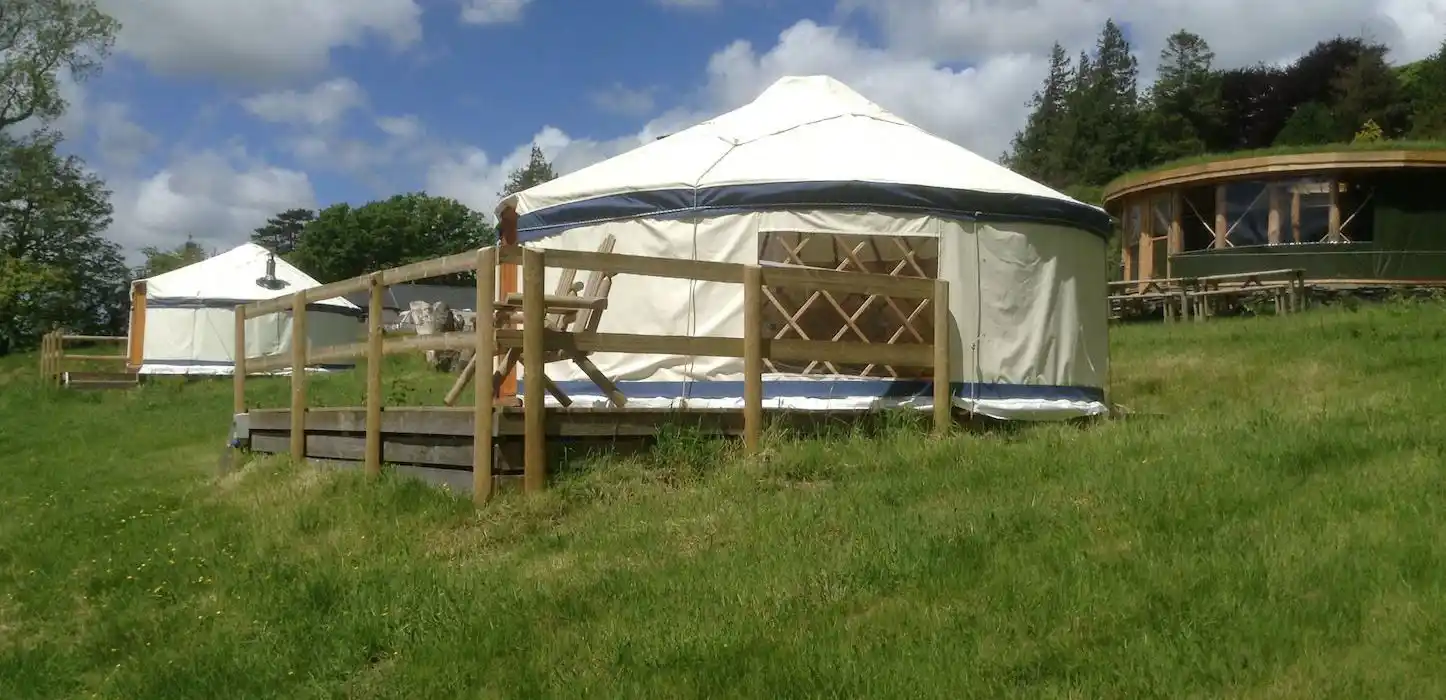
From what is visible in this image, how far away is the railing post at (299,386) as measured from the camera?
739 centimetres

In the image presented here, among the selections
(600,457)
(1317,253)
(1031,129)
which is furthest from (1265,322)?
(1031,129)

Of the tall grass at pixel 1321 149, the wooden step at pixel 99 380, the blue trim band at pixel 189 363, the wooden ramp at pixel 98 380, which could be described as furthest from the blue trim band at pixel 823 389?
the blue trim band at pixel 189 363

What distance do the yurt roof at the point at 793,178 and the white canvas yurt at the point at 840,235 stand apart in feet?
0.04

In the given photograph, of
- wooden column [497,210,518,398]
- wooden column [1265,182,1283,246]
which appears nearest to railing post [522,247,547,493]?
wooden column [497,210,518,398]

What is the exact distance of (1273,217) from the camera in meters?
17.0

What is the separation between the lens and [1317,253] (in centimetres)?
1648

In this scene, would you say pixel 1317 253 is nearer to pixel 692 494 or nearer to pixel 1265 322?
pixel 1265 322

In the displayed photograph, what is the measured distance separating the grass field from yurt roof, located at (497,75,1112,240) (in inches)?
68.1

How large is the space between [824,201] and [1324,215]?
38.8ft

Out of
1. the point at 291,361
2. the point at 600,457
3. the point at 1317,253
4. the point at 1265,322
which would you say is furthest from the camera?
the point at 1317,253

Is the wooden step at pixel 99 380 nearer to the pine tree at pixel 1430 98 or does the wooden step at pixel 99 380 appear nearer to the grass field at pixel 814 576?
the grass field at pixel 814 576

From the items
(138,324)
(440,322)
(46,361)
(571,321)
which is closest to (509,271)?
(571,321)

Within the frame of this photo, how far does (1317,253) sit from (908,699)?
15412 millimetres

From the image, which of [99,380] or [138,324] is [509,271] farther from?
[138,324]
